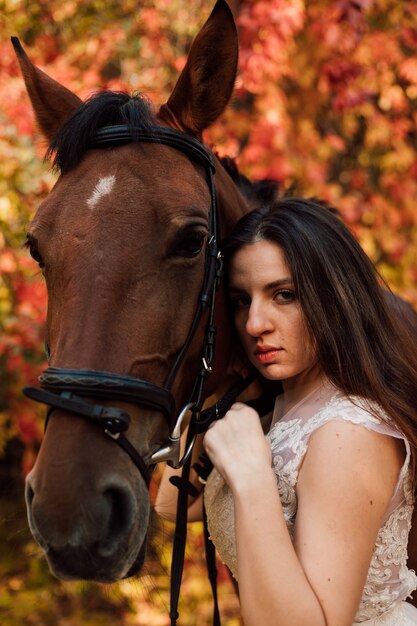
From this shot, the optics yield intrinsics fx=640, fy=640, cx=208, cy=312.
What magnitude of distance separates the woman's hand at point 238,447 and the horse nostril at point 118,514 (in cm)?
34

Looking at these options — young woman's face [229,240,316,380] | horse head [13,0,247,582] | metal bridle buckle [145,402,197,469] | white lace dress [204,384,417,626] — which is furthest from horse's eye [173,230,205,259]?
white lace dress [204,384,417,626]

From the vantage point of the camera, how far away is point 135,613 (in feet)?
18.2

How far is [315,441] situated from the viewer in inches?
79.3

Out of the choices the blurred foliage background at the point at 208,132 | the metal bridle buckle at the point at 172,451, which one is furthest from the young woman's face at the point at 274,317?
the blurred foliage background at the point at 208,132

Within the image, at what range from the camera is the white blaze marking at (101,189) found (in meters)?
2.07

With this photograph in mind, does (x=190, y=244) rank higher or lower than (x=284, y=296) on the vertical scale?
higher

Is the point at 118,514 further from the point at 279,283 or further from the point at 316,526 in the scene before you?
the point at 279,283

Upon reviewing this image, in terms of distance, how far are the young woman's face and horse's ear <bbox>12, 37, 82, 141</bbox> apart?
102 centimetres

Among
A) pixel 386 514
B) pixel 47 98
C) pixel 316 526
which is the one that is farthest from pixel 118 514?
pixel 47 98

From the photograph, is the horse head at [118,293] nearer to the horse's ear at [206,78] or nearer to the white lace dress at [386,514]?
the horse's ear at [206,78]

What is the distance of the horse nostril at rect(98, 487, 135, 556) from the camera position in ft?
5.70

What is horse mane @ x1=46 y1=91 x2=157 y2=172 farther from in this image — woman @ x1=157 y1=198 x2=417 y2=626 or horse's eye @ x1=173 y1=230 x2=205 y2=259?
woman @ x1=157 y1=198 x2=417 y2=626

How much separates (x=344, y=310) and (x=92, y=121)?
110 cm

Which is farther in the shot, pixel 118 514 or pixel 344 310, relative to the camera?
pixel 344 310
